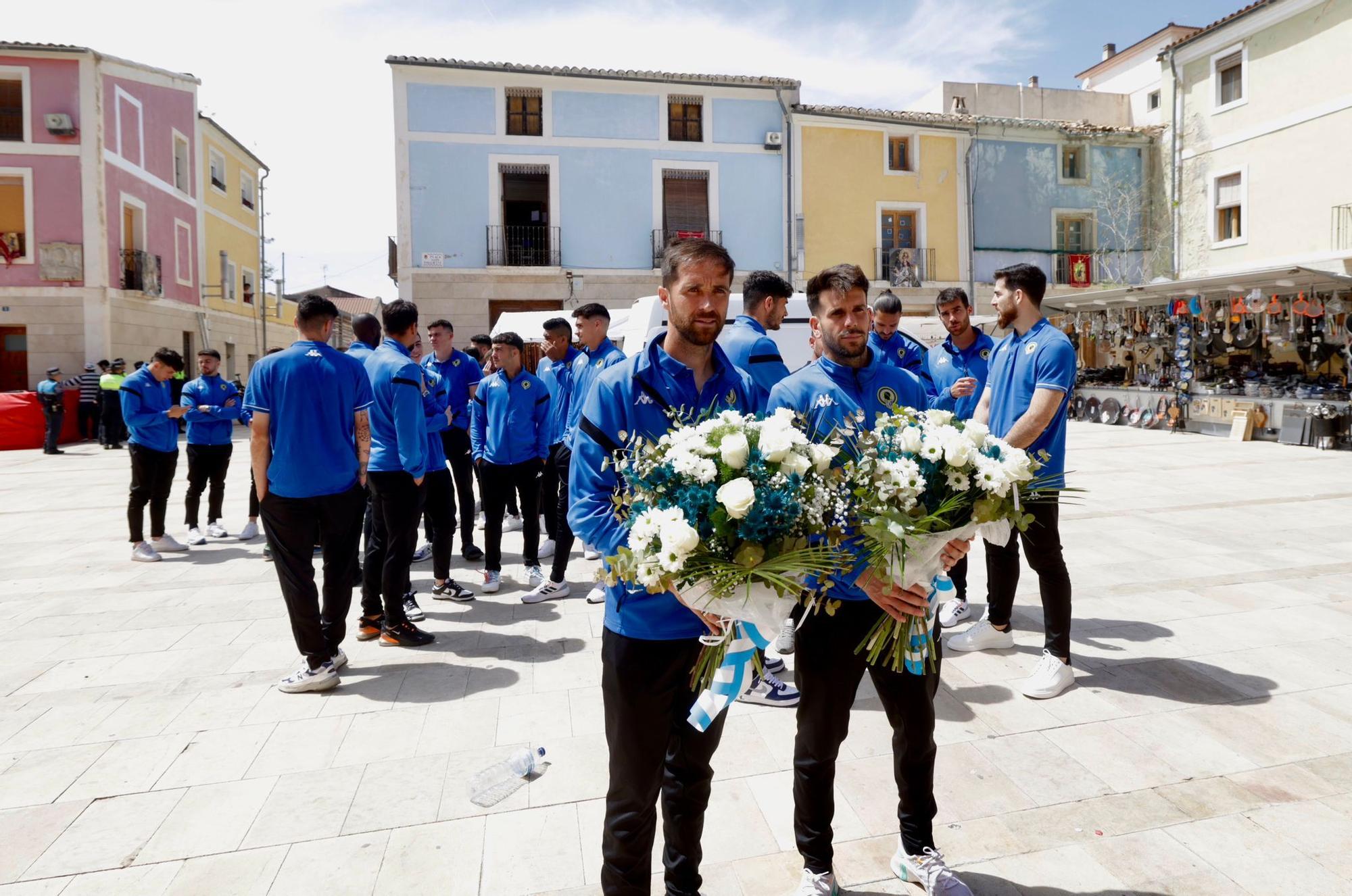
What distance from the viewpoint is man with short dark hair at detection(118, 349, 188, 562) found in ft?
24.6

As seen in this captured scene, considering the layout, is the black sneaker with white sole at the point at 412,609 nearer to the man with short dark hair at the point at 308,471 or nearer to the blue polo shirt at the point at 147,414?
the man with short dark hair at the point at 308,471

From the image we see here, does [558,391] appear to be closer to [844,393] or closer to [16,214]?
[844,393]

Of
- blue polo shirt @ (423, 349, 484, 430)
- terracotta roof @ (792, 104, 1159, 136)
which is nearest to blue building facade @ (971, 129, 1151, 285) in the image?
terracotta roof @ (792, 104, 1159, 136)

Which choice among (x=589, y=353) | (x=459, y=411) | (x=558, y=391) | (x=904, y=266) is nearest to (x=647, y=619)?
(x=589, y=353)

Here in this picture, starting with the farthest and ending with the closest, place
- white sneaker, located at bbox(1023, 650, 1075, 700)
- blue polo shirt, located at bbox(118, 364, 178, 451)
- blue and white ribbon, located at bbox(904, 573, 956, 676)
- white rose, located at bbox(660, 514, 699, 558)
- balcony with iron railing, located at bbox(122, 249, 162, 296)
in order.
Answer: balcony with iron railing, located at bbox(122, 249, 162, 296), blue polo shirt, located at bbox(118, 364, 178, 451), white sneaker, located at bbox(1023, 650, 1075, 700), blue and white ribbon, located at bbox(904, 573, 956, 676), white rose, located at bbox(660, 514, 699, 558)

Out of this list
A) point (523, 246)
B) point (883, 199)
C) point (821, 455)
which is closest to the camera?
point (821, 455)

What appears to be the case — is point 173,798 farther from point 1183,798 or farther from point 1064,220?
point 1064,220

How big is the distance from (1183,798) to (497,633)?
12.4 ft

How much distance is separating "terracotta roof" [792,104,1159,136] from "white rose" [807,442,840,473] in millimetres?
24997

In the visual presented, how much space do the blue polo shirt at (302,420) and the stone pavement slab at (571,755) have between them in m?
1.14

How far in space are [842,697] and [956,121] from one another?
2683 centimetres

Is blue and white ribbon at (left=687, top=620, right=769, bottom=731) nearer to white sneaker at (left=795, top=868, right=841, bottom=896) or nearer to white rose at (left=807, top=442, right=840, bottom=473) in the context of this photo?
white rose at (left=807, top=442, right=840, bottom=473)

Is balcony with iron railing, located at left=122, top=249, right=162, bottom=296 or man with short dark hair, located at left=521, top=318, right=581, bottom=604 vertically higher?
balcony with iron railing, located at left=122, top=249, right=162, bottom=296

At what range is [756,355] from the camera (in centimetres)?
372
